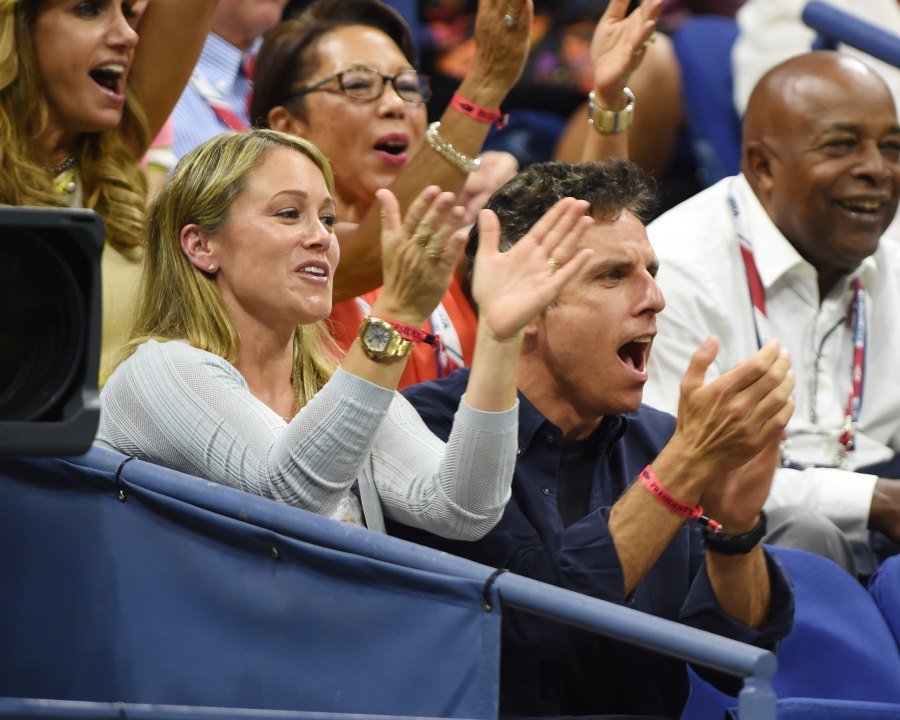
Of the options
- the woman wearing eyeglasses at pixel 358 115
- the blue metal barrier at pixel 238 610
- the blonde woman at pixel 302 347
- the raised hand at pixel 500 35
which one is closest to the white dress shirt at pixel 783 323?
the woman wearing eyeglasses at pixel 358 115

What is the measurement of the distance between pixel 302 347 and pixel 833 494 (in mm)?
1359

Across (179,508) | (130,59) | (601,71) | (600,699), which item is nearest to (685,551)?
(600,699)

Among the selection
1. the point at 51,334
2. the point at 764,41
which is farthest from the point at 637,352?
the point at 764,41

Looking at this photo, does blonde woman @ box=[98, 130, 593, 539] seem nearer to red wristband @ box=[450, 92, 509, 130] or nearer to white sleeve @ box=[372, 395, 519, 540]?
white sleeve @ box=[372, 395, 519, 540]

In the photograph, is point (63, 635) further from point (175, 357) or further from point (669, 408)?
point (669, 408)

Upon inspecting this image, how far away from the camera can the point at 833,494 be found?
10.9 feet

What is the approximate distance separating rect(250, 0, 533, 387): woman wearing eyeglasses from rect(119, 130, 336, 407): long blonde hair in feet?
2.43

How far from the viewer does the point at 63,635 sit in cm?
225

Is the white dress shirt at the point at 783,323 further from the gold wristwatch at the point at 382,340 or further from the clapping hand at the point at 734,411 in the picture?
the gold wristwatch at the point at 382,340

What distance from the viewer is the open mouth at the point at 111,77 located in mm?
3076

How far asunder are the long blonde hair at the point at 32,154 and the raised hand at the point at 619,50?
99 centimetres

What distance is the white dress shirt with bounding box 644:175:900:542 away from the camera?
3.46 m

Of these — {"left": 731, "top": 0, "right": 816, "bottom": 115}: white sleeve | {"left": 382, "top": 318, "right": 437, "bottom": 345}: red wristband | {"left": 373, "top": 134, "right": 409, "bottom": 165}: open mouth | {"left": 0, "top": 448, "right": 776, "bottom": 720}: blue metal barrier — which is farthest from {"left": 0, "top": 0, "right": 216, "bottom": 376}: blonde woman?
{"left": 731, "top": 0, "right": 816, "bottom": 115}: white sleeve

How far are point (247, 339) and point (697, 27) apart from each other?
3135mm
